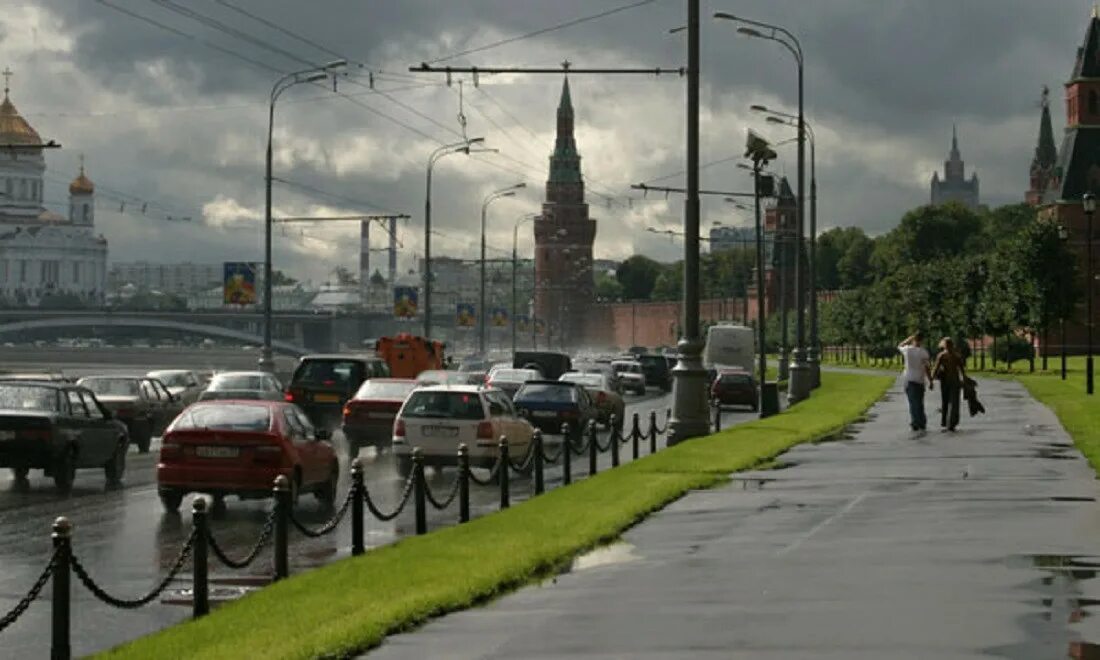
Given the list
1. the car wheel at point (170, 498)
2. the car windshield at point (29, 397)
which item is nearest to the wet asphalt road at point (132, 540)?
the car wheel at point (170, 498)

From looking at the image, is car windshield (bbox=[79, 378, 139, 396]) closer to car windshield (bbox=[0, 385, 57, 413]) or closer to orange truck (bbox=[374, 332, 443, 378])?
car windshield (bbox=[0, 385, 57, 413])

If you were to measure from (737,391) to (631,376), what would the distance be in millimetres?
16903

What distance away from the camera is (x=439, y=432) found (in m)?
31.7

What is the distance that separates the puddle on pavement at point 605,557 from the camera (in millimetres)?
17297

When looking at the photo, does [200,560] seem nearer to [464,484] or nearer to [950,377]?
[464,484]

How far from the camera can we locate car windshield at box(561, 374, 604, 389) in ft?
173

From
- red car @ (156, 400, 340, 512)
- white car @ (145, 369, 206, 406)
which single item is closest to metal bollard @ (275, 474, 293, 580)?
red car @ (156, 400, 340, 512)

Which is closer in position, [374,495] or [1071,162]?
[374,495]

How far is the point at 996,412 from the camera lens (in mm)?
48312

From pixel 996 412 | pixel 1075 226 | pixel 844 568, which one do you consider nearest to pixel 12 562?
pixel 844 568

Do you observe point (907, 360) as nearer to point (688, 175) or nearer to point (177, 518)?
point (688, 175)

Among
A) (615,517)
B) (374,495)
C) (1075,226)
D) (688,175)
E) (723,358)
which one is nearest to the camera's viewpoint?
(615,517)

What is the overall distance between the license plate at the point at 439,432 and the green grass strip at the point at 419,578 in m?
3.33

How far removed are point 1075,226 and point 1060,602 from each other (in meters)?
150
